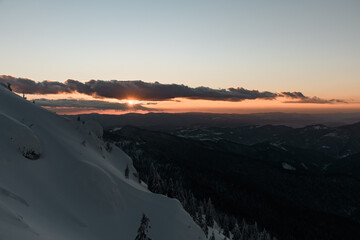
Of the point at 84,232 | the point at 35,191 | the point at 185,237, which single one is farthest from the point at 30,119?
the point at 185,237

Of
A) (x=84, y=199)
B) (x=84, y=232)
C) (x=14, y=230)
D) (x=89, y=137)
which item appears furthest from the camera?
(x=89, y=137)

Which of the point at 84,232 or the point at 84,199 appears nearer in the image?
the point at 84,232

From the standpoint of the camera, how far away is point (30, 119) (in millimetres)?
56875

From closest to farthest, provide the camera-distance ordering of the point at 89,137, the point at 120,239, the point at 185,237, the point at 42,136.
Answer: the point at 120,239
the point at 185,237
the point at 42,136
the point at 89,137

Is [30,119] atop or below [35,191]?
atop

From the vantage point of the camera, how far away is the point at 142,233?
120ft

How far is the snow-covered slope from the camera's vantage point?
1291 inches

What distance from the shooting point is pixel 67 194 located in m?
40.2

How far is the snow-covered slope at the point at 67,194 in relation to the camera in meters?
32.8

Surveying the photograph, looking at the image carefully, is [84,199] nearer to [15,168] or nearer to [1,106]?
[15,168]

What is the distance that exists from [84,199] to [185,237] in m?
19.4

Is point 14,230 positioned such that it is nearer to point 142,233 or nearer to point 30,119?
point 142,233

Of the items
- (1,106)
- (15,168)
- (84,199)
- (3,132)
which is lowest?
(84,199)

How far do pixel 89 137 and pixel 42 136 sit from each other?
18.5 meters
